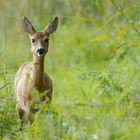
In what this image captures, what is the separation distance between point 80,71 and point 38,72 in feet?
10.6

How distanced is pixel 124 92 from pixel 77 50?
531 centimetres

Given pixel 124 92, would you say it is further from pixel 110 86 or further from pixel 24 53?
pixel 24 53

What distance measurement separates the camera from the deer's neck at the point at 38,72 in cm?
906

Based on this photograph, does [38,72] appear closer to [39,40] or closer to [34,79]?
[34,79]

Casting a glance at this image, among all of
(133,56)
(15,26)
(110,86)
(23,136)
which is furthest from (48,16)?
(23,136)

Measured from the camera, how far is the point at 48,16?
14.0 meters

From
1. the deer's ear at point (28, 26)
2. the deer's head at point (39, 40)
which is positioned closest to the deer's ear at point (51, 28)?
the deer's head at point (39, 40)

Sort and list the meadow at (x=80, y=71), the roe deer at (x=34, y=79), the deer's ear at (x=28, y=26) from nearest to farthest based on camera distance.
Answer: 1. the meadow at (x=80, y=71)
2. the roe deer at (x=34, y=79)
3. the deer's ear at (x=28, y=26)

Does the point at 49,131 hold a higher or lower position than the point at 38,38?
lower

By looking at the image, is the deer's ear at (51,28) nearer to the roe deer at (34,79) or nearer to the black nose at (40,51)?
the roe deer at (34,79)

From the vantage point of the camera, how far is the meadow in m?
7.19

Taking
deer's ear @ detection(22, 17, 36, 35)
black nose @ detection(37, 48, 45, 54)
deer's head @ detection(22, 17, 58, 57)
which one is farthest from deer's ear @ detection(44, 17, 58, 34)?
black nose @ detection(37, 48, 45, 54)

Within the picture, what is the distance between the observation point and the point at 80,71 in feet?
40.7

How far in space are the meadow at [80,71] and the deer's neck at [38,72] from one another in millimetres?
313
